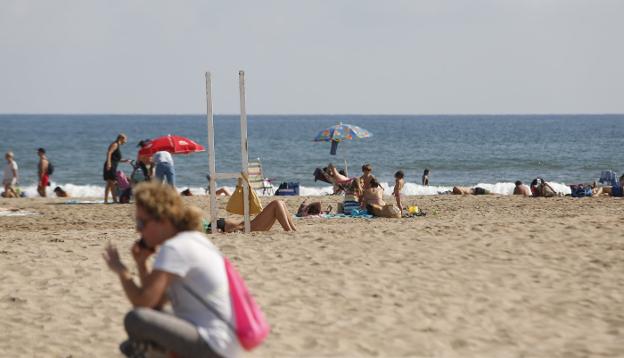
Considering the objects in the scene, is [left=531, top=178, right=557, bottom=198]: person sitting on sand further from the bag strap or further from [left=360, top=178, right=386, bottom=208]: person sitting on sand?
the bag strap

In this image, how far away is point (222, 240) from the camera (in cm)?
1114

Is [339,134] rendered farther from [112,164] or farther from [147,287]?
[147,287]

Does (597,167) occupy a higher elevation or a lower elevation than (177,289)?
lower

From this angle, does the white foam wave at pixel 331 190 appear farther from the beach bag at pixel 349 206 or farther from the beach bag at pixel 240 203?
the beach bag at pixel 240 203

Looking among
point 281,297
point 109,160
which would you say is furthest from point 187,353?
point 109,160

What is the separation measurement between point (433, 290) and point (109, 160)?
12369 millimetres

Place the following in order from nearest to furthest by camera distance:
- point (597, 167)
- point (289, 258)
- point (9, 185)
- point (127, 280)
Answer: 1. point (127, 280)
2. point (289, 258)
3. point (9, 185)
4. point (597, 167)

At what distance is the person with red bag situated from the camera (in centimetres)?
438

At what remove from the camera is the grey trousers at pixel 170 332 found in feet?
14.5

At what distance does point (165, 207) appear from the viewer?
4461 millimetres

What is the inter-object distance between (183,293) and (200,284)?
11cm

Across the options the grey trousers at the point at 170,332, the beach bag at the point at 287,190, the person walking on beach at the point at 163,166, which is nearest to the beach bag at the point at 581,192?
the beach bag at the point at 287,190

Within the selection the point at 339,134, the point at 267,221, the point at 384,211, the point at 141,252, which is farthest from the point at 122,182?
the point at 141,252

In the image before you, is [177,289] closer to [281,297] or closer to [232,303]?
[232,303]
